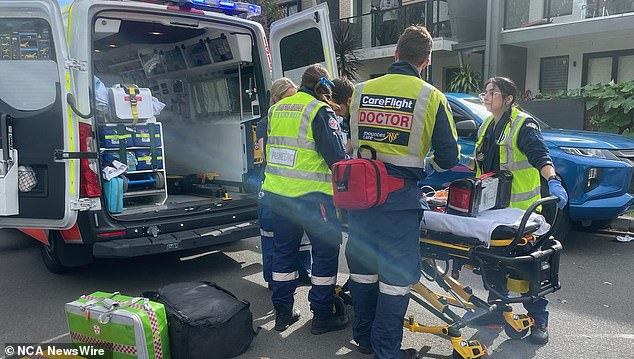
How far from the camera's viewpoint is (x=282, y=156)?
3.66 meters

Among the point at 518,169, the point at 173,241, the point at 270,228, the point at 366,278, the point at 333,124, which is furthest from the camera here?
the point at 173,241

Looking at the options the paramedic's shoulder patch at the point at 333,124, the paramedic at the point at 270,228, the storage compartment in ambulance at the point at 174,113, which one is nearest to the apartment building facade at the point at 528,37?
the storage compartment in ambulance at the point at 174,113

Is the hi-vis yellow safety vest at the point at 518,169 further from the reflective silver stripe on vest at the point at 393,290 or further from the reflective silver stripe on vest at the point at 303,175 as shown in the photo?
the reflective silver stripe on vest at the point at 303,175

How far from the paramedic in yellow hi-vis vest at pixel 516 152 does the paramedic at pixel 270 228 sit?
4.73ft

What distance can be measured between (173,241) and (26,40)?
6.21 ft

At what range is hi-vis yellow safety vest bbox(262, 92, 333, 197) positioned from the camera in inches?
139

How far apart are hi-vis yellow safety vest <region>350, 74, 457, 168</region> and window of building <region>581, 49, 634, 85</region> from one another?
36.6 feet

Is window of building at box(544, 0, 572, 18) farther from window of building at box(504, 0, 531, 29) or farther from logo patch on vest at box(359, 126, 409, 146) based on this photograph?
logo patch on vest at box(359, 126, 409, 146)

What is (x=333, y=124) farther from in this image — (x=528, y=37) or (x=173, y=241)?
(x=528, y=37)

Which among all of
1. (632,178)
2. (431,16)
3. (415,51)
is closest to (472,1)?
(431,16)

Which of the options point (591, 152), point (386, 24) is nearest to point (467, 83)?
point (386, 24)

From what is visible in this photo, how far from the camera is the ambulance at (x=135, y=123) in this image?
3.97 meters

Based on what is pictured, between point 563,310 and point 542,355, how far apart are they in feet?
2.91

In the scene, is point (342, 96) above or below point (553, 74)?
below
